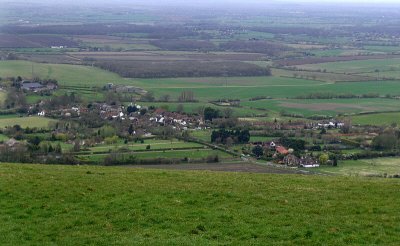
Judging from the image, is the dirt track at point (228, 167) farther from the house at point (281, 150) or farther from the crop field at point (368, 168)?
the house at point (281, 150)

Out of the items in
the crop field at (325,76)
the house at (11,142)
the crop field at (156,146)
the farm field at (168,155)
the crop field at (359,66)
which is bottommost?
the crop field at (156,146)

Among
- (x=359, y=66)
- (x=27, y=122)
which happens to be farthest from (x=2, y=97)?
(x=359, y=66)

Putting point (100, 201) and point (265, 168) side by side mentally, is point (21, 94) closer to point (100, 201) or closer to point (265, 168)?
point (265, 168)

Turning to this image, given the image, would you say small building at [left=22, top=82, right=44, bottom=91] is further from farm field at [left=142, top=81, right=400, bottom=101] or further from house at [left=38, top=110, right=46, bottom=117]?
house at [left=38, top=110, right=46, bottom=117]

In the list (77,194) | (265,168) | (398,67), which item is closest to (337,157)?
(265,168)

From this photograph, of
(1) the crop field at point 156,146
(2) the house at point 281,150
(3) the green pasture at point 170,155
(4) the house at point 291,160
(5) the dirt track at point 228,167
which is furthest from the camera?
(1) the crop field at point 156,146

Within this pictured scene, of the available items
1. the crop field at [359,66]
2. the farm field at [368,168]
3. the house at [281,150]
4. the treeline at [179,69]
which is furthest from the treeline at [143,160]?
the crop field at [359,66]

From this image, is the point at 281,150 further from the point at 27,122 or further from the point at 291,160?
the point at 27,122
